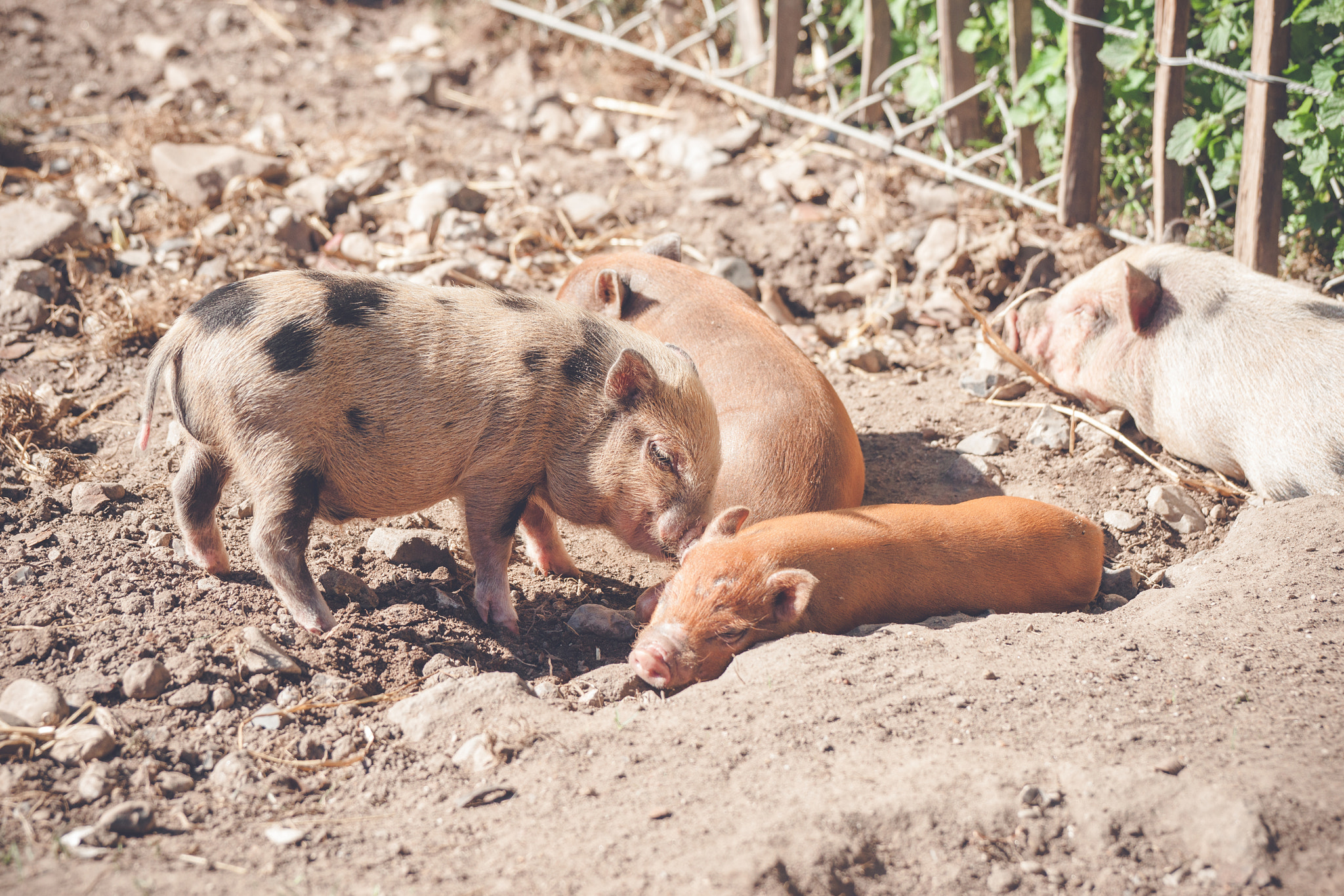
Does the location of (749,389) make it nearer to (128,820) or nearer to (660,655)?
(660,655)

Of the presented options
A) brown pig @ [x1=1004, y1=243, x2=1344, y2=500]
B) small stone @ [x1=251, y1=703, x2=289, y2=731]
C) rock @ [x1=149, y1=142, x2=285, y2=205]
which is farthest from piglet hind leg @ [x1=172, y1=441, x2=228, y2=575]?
brown pig @ [x1=1004, y1=243, x2=1344, y2=500]

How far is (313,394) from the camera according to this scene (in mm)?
3609

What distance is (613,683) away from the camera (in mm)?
3600

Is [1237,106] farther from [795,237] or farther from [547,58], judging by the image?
[547,58]

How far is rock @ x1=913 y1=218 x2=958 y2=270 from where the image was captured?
6.40 m

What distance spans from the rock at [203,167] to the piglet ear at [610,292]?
3039mm

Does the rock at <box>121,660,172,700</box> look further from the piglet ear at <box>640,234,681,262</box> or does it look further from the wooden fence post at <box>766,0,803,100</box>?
the wooden fence post at <box>766,0,803,100</box>

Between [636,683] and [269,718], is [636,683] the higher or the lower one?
the lower one

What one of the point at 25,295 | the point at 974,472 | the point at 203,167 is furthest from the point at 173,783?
the point at 203,167

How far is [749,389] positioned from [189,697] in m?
2.48

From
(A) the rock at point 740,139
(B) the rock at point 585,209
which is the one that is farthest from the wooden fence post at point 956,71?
(B) the rock at point 585,209

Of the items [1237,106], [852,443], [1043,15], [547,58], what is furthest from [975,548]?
[547,58]

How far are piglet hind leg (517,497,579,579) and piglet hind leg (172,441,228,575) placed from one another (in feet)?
4.10

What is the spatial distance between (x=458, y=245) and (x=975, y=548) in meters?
4.09
